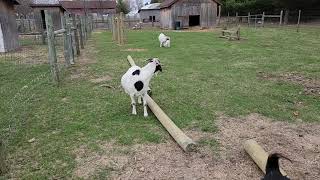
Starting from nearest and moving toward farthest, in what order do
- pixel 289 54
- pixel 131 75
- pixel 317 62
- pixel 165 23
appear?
pixel 131 75, pixel 317 62, pixel 289 54, pixel 165 23

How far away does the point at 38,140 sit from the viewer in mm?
5297

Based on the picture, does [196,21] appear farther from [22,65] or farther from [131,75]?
[131,75]

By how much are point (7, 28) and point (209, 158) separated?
52.1 ft

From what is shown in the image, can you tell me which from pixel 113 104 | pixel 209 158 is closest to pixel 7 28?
pixel 113 104

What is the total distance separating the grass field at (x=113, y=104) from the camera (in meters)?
5.12

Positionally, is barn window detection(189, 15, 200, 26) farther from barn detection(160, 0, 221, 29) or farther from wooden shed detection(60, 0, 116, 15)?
wooden shed detection(60, 0, 116, 15)

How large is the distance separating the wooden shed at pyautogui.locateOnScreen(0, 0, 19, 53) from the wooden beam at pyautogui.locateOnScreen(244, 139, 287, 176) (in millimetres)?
15040

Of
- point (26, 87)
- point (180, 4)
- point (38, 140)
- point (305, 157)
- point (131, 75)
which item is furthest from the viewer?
point (180, 4)

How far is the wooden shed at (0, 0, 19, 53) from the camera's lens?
1664cm

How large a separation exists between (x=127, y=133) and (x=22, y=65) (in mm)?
8276

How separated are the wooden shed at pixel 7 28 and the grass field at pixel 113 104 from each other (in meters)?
4.96

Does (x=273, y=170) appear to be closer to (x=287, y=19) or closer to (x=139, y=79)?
(x=139, y=79)

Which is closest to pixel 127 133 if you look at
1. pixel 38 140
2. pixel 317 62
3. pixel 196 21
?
pixel 38 140

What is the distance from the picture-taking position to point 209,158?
469 centimetres
